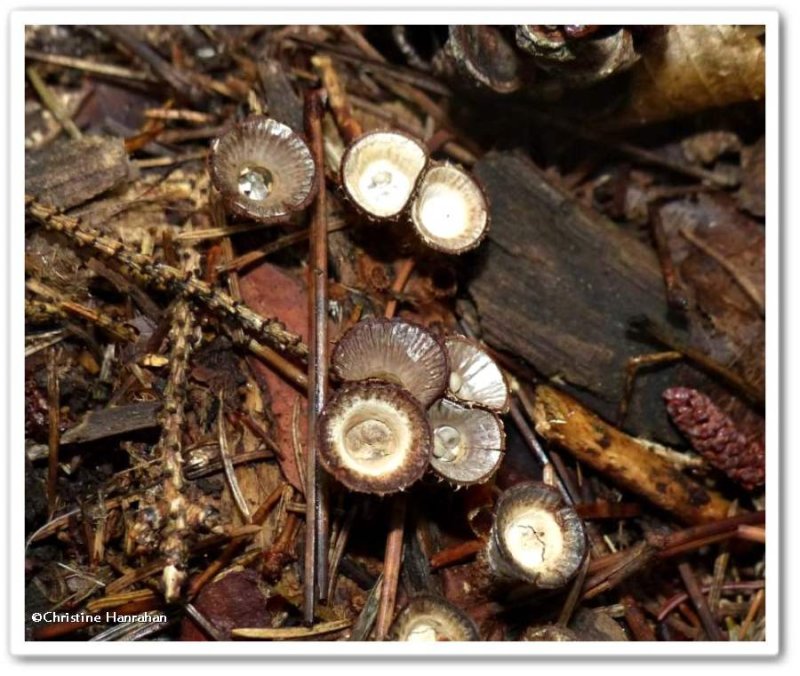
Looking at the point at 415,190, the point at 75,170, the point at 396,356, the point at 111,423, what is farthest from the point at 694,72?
the point at 111,423

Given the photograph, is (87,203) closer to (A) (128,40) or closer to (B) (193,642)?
(A) (128,40)

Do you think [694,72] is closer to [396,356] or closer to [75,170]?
[396,356]

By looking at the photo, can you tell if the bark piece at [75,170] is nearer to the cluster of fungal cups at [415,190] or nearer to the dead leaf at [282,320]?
the dead leaf at [282,320]

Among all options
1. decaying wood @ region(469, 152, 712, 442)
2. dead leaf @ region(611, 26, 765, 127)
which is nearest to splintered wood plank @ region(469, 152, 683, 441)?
decaying wood @ region(469, 152, 712, 442)

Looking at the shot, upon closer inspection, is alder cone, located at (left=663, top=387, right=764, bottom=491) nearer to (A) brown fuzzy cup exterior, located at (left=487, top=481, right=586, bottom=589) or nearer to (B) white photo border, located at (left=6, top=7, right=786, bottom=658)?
(B) white photo border, located at (left=6, top=7, right=786, bottom=658)

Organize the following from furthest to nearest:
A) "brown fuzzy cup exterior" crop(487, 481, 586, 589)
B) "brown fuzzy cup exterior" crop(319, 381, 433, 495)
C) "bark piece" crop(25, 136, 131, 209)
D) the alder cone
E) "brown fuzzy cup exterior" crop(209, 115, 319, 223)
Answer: the alder cone
"bark piece" crop(25, 136, 131, 209)
"brown fuzzy cup exterior" crop(209, 115, 319, 223)
"brown fuzzy cup exterior" crop(487, 481, 586, 589)
"brown fuzzy cup exterior" crop(319, 381, 433, 495)
